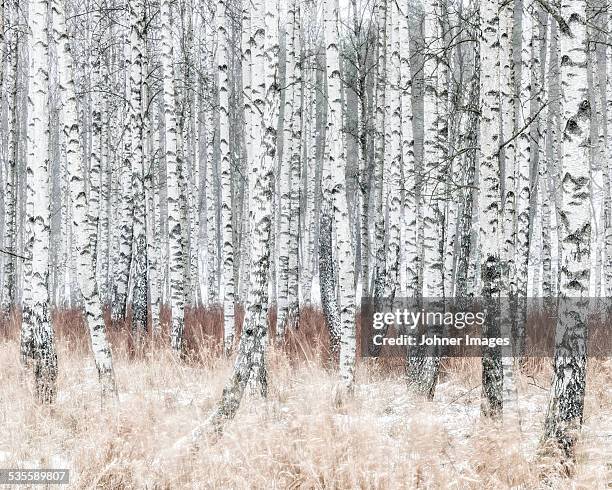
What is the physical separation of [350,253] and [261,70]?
203 centimetres

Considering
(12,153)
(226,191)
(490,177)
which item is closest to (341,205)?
(490,177)

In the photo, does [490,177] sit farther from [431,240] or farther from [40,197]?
[40,197]

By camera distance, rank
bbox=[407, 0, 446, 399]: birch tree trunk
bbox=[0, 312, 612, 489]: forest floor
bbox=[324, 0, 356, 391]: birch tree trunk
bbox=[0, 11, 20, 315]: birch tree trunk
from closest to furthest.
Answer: bbox=[0, 312, 612, 489]: forest floor
bbox=[324, 0, 356, 391]: birch tree trunk
bbox=[407, 0, 446, 399]: birch tree trunk
bbox=[0, 11, 20, 315]: birch tree trunk

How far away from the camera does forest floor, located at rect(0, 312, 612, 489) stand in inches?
143

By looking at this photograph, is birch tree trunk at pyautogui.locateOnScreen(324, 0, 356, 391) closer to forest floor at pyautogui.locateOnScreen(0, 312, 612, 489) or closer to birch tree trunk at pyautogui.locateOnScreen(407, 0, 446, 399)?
forest floor at pyautogui.locateOnScreen(0, 312, 612, 489)

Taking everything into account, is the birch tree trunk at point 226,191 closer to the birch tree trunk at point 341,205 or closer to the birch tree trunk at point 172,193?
the birch tree trunk at point 172,193

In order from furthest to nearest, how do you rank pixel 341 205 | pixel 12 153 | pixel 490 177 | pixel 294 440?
pixel 12 153 < pixel 341 205 < pixel 490 177 < pixel 294 440

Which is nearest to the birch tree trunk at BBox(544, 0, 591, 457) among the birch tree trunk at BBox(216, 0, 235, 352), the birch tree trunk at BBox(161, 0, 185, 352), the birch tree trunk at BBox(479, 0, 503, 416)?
the birch tree trunk at BBox(479, 0, 503, 416)

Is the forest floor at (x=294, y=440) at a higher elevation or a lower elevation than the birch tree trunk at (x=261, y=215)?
lower

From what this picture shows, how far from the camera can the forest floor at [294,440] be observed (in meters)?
3.64

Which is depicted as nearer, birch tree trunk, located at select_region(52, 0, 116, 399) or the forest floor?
the forest floor

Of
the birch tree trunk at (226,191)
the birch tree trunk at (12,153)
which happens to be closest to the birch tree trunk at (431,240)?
the birch tree trunk at (226,191)

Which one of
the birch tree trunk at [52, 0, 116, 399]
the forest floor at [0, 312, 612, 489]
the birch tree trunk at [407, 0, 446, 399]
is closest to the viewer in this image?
the forest floor at [0, 312, 612, 489]

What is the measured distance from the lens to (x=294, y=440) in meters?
3.92
